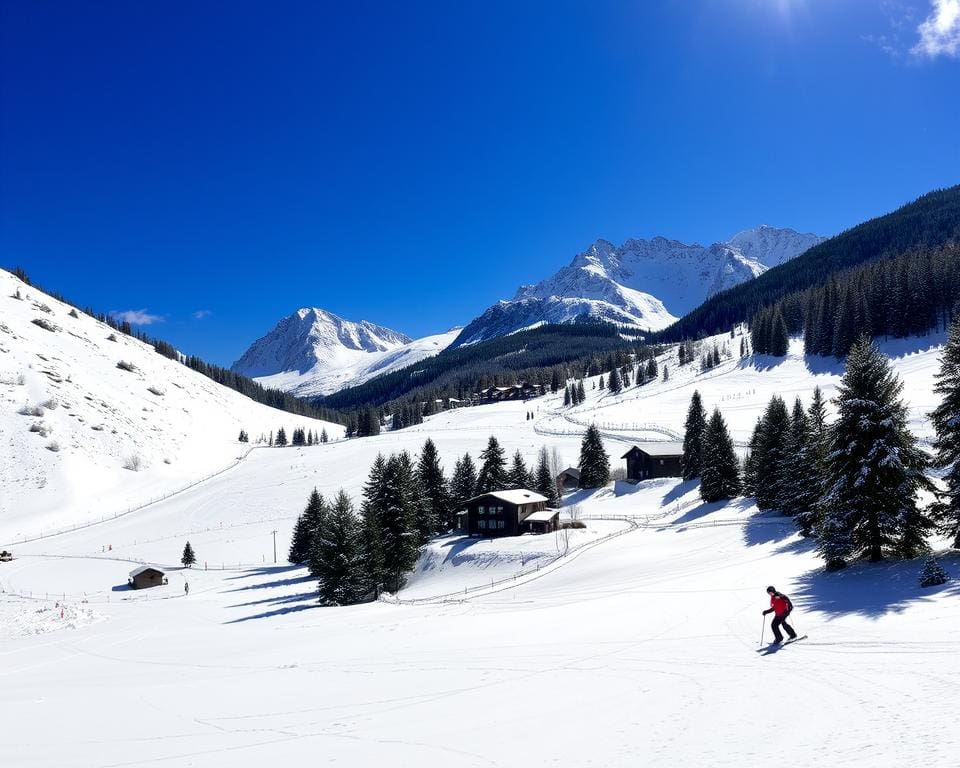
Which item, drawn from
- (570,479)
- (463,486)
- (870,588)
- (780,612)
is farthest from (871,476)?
(570,479)

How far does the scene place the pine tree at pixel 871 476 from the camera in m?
21.9

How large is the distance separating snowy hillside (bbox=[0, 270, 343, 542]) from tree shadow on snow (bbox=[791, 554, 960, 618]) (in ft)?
312

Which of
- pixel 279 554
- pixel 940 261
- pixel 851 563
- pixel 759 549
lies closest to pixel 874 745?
pixel 851 563

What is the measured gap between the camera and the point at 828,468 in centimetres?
2434

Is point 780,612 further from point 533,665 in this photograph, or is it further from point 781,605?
point 533,665

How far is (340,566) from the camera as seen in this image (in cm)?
3941

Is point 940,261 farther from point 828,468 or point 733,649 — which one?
point 733,649

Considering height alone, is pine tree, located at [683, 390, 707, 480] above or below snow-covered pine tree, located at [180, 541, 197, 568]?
above

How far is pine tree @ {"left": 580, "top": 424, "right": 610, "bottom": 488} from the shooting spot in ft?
229

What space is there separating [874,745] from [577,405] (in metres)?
141

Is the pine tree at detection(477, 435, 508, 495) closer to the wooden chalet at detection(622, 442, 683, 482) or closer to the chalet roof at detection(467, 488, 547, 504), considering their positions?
the chalet roof at detection(467, 488, 547, 504)

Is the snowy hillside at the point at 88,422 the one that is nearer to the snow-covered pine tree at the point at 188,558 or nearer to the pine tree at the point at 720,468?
the snow-covered pine tree at the point at 188,558

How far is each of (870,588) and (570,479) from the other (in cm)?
5571

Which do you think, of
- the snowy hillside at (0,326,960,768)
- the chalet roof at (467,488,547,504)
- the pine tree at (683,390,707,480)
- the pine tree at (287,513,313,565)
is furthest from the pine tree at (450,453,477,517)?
the pine tree at (683,390,707,480)
